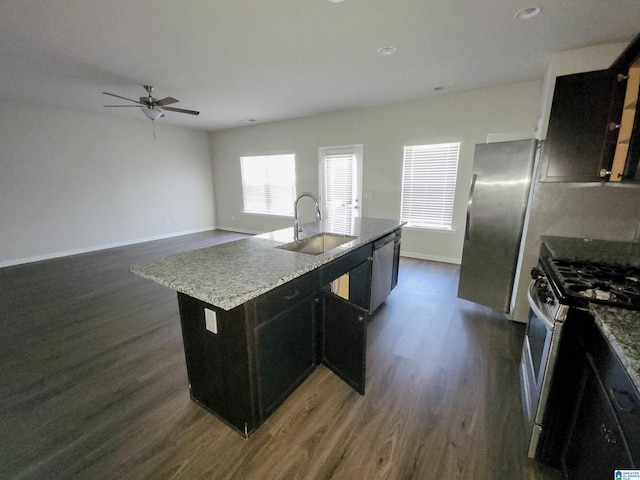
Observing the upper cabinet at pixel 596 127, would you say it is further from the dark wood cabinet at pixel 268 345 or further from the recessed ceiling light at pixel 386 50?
the dark wood cabinet at pixel 268 345

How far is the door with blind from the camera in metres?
5.13

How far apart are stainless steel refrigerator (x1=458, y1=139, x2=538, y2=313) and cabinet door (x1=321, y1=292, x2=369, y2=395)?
1774 mm

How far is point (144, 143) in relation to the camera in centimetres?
593

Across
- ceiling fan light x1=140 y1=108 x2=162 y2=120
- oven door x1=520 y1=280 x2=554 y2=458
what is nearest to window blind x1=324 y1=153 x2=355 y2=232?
ceiling fan light x1=140 y1=108 x2=162 y2=120

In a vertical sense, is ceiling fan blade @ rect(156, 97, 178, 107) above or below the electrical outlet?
above

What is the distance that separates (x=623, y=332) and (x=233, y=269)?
1.69m

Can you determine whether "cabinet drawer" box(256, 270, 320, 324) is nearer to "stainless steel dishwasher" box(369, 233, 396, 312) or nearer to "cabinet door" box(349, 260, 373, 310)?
"cabinet door" box(349, 260, 373, 310)

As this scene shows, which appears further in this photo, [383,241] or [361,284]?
[383,241]

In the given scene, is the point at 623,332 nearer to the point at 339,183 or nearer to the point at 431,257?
the point at 431,257

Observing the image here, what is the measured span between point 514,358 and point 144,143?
7.39 m

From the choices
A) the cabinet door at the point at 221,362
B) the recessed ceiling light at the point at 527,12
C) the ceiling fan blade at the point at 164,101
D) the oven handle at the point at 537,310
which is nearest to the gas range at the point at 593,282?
the oven handle at the point at 537,310

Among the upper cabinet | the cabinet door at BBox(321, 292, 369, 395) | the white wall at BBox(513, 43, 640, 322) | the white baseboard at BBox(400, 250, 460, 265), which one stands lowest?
the white baseboard at BBox(400, 250, 460, 265)

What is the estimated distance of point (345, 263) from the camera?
6.73 feet

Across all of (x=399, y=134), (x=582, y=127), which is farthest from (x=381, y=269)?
(x=399, y=134)
